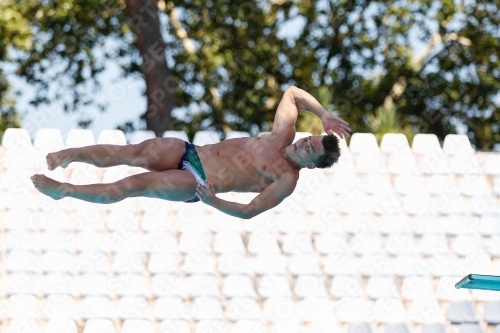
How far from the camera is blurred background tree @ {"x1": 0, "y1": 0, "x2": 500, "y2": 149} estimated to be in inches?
464

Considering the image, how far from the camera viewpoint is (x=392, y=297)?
5863mm

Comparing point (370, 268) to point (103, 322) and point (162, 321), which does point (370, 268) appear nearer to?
point (162, 321)

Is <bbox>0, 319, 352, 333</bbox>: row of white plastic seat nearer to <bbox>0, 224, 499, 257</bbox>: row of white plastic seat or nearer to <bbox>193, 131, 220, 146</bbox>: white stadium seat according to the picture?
<bbox>0, 224, 499, 257</bbox>: row of white plastic seat

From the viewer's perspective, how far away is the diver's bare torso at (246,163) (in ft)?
12.0

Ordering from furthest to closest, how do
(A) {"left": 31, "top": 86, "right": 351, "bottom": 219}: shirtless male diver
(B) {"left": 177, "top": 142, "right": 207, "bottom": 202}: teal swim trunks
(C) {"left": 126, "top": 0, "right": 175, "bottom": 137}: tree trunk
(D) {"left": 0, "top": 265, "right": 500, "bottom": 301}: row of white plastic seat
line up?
(C) {"left": 126, "top": 0, "right": 175, "bottom": 137}: tree trunk, (D) {"left": 0, "top": 265, "right": 500, "bottom": 301}: row of white plastic seat, (B) {"left": 177, "top": 142, "right": 207, "bottom": 202}: teal swim trunks, (A) {"left": 31, "top": 86, "right": 351, "bottom": 219}: shirtless male diver

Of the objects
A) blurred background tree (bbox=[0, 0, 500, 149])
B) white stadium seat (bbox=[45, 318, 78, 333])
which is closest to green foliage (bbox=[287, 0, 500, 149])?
blurred background tree (bbox=[0, 0, 500, 149])

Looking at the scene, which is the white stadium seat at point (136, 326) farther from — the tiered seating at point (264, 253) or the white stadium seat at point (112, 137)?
the white stadium seat at point (112, 137)

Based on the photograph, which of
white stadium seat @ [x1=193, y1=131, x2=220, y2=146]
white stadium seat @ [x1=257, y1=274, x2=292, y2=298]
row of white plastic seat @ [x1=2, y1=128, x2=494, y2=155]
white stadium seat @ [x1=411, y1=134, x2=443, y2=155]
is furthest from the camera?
white stadium seat @ [x1=411, y1=134, x2=443, y2=155]

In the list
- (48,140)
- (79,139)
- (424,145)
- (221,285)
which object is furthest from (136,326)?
(424,145)

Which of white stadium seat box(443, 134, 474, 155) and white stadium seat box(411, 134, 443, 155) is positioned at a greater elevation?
white stadium seat box(443, 134, 474, 155)

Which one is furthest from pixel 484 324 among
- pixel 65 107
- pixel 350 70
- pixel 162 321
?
pixel 65 107

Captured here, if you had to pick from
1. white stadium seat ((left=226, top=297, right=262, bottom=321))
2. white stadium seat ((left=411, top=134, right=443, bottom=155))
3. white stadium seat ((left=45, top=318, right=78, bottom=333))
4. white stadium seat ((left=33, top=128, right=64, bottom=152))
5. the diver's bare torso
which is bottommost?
white stadium seat ((left=45, top=318, right=78, bottom=333))

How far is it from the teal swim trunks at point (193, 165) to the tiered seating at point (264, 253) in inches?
81.1

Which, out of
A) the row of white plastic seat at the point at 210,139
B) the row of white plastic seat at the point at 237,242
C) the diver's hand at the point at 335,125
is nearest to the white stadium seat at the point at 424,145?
the row of white plastic seat at the point at 210,139
